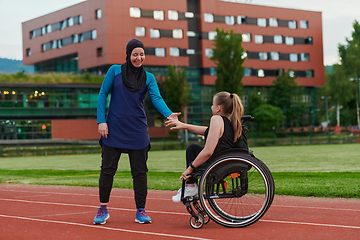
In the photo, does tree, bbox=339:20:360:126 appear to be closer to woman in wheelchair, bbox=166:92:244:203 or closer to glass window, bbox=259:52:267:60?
glass window, bbox=259:52:267:60

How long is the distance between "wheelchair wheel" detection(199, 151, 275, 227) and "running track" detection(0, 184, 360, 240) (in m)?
0.14

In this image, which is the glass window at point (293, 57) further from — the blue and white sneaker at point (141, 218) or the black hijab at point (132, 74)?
the blue and white sneaker at point (141, 218)

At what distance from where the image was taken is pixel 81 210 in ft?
22.2

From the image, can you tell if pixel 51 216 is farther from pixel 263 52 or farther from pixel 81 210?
pixel 263 52

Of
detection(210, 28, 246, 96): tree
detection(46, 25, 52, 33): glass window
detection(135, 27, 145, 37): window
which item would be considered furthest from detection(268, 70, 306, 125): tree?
detection(46, 25, 52, 33): glass window

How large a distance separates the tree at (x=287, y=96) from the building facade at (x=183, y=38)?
17.1 feet

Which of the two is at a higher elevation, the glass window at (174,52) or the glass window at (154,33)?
the glass window at (154,33)

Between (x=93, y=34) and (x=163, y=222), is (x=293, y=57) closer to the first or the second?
(x=93, y=34)

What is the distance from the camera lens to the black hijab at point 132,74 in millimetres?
5594

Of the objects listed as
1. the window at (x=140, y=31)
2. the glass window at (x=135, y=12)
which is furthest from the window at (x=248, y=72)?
the glass window at (x=135, y=12)

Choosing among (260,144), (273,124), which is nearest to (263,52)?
(273,124)

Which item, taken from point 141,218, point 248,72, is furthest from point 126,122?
point 248,72

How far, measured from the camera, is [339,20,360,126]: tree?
3063 inches

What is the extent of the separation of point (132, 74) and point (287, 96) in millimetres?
60235
